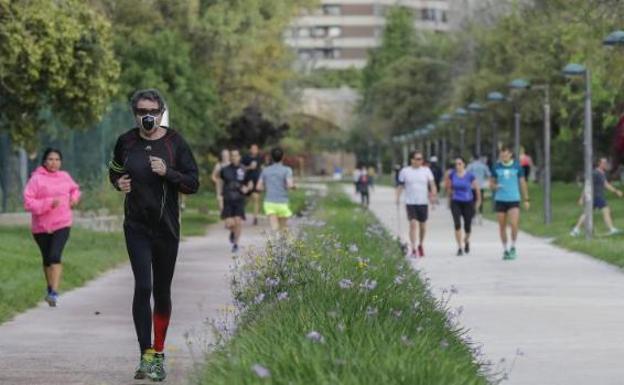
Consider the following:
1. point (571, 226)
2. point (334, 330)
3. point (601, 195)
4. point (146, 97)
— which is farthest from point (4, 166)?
point (334, 330)

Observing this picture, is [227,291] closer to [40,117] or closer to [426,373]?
[426,373]

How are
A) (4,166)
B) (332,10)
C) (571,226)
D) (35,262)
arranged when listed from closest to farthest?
(35,262) < (4,166) < (571,226) < (332,10)

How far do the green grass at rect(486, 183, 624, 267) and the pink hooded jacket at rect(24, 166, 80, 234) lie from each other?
27.9 ft

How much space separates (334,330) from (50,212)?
920 cm

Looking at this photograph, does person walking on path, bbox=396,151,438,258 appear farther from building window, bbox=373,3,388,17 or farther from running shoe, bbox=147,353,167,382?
building window, bbox=373,3,388,17

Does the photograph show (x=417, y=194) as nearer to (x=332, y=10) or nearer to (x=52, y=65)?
(x=52, y=65)

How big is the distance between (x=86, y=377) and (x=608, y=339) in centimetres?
443

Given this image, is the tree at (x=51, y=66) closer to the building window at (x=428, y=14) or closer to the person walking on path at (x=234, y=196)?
the person walking on path at (x=234, y=196)

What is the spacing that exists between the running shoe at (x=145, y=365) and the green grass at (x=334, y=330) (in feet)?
2.14

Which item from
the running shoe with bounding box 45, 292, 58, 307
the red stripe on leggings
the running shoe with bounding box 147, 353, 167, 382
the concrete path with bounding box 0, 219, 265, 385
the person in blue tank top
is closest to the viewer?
the running shoe with bounding box 147, 353, 167, 382

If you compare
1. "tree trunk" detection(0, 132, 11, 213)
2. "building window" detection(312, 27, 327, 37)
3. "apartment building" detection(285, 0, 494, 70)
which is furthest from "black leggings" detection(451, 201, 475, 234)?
"building window" detection(312, 27, 327, 37)

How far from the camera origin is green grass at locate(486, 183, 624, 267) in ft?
85.7

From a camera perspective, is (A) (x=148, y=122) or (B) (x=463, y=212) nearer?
(A) (x=148, y=122)

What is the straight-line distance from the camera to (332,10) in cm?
18850
